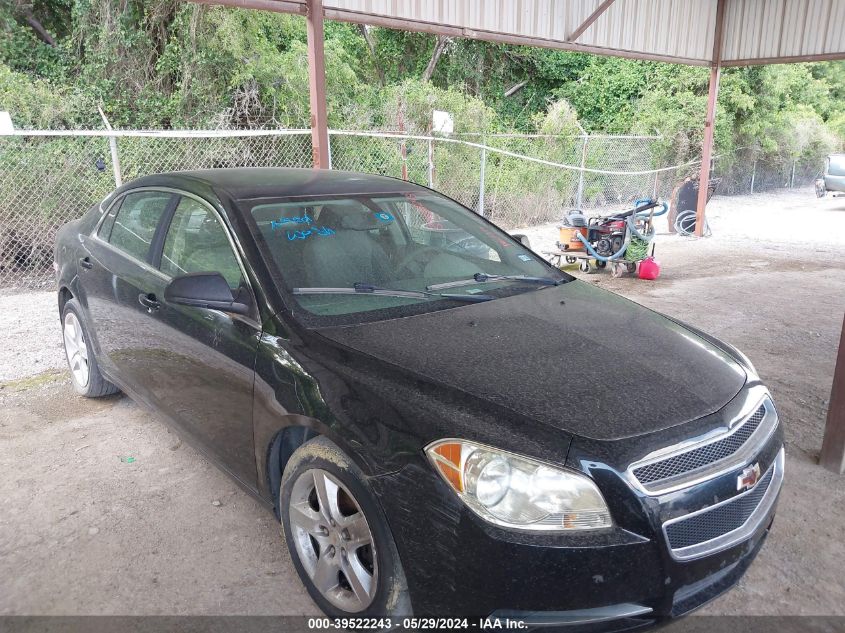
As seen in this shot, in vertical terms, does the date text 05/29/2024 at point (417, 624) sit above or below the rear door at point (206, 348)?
below

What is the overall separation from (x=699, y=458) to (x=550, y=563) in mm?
608

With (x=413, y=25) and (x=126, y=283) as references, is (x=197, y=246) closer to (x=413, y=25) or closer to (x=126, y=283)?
(x=126, y=283)

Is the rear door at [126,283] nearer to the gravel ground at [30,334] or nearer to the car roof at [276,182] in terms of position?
the car roof at [276,182]

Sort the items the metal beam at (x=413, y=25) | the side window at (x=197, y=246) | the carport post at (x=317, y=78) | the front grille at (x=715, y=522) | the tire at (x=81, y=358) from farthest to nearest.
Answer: the carport post at (x=317, y=78) → the metal beam at (x=413, y=25) → the tire at (x=81, y=358) → the side window at (x=197, y=246) → the front grille at (x=715, y=522)

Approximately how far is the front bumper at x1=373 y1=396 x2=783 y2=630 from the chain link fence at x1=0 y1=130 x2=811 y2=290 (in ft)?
21.0

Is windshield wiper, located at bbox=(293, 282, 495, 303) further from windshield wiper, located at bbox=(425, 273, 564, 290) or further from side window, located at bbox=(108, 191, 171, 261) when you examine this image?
side window, located at bbox=(108, 191, 171, 261)

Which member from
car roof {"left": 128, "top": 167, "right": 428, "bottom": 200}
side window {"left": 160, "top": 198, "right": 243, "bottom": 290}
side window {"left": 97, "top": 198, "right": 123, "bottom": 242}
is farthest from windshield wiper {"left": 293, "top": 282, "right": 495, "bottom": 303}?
side window {"left": 97, "top": 198, "right": 123, "bottom": 242}

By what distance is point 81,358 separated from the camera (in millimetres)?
4543

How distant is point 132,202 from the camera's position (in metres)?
3.96

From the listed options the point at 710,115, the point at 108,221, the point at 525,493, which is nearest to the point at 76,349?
the point at 108,221

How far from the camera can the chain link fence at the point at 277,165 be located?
8.09m

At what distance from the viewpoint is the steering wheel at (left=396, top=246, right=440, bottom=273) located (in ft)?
10.4

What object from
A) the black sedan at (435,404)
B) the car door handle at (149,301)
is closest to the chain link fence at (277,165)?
the car door handle at (149,301)

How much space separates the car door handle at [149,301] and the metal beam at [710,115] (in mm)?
11231
